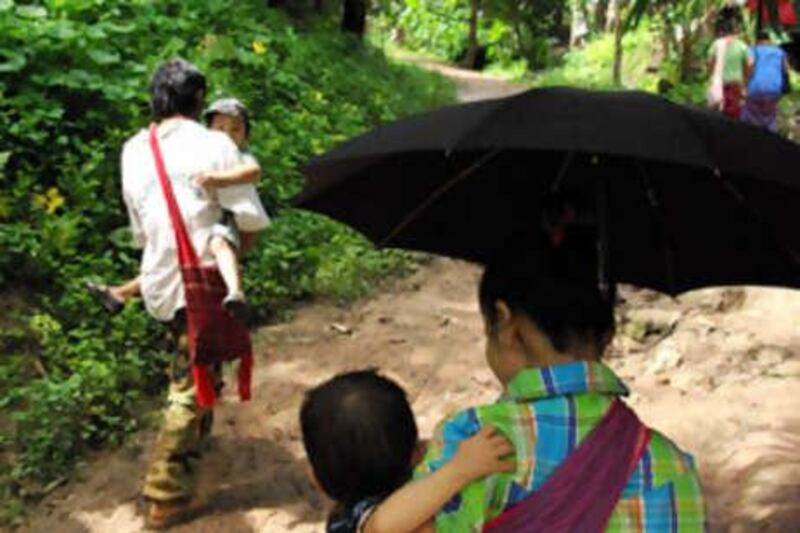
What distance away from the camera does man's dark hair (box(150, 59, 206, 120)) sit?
4039mm

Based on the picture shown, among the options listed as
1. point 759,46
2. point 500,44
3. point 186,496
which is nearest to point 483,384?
point 186,496

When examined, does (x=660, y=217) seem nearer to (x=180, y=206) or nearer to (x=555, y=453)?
(x=555, y=453)

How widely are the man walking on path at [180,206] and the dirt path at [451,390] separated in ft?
1.76

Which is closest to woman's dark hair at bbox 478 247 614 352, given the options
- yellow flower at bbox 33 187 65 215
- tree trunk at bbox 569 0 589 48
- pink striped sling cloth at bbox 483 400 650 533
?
pink striped sling cloth at bbox 483 400 650 533

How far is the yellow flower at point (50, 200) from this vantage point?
632 centimetres

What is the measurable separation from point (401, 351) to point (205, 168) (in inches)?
109

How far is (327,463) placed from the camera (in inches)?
78.0

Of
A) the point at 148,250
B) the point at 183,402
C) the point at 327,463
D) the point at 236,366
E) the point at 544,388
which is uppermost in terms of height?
the point at 544,388

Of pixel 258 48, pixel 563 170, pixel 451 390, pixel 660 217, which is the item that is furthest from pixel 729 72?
pixel 563 170

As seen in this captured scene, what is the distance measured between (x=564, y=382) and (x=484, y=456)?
0.20m

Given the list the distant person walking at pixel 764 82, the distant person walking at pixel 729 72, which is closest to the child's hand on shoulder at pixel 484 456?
the distant person walking at pixel 729 72

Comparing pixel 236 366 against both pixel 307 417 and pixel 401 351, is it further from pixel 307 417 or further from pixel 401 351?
pixel 307 417

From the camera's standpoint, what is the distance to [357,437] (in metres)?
1.97

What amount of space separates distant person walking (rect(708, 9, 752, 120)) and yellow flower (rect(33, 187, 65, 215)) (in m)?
5.66
